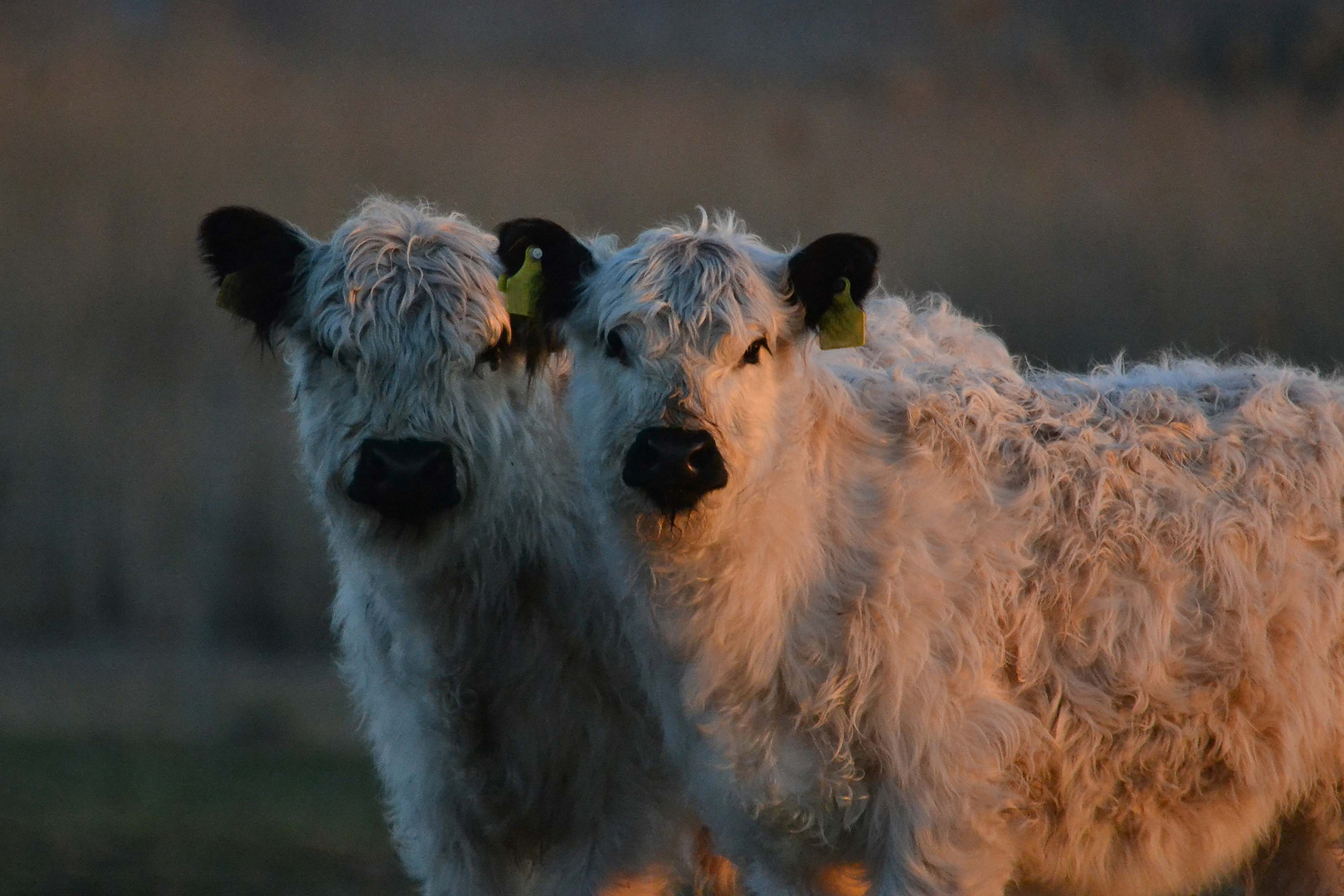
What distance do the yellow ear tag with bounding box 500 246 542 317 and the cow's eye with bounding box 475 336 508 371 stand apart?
0.13m

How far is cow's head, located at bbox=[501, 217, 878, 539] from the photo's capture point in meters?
4.29

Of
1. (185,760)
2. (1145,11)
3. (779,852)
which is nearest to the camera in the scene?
(779,852)

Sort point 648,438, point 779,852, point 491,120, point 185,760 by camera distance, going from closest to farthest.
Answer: point 648,438 → point 779,852 → point 185,760 → point 491,120

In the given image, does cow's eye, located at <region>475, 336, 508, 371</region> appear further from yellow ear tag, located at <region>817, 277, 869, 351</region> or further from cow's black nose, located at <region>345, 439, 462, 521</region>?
yellow ear tag, located at <region>817, 277, 869, 351</region>

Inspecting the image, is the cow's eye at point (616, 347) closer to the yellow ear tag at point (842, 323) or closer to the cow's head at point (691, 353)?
the cow's head at point (691, 353)

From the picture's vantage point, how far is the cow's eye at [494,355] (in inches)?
199

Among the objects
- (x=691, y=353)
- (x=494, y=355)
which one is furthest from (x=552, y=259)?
(x=691, y=353)

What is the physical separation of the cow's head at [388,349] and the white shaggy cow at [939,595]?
1.11 ft

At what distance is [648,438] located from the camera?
4254 mm

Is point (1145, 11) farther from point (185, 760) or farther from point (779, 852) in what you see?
point (779, 852)

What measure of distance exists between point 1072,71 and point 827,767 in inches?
499

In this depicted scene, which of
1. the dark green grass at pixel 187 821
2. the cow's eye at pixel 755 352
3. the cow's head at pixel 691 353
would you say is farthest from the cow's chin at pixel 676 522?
the dark green grass at pixel 187 821

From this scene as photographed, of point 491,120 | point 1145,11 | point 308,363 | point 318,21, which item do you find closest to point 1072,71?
point 1145,11

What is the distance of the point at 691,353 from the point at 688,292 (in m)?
0.21
